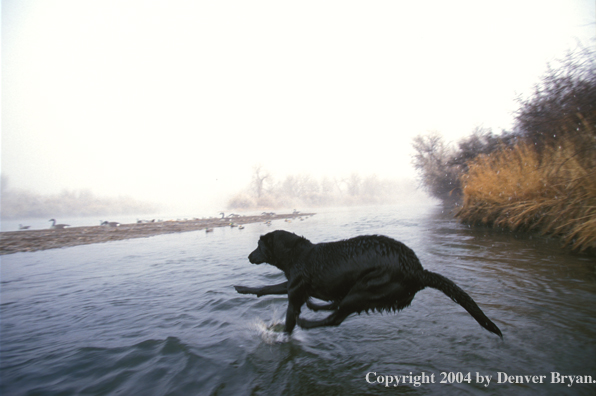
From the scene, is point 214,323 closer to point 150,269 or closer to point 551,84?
point 150,269

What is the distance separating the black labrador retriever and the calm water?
1.31 feet

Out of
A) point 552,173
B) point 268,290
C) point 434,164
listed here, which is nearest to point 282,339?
point 268,290

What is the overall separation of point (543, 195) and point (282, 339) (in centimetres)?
885

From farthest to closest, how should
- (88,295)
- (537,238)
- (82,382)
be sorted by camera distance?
1. (537,238)
2. (88,295)
3. (82,382)

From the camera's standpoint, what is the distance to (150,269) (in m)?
7.64

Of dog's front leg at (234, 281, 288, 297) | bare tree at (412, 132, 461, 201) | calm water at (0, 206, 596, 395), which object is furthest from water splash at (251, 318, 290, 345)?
bare tree at (412, 132, 461, 201)

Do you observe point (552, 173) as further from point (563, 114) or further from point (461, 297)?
point (461, 297)

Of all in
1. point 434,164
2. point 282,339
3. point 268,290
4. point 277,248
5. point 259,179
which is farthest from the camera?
point 259,179

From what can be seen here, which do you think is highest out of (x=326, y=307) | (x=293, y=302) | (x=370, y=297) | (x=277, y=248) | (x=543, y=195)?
(x=543, y=195)

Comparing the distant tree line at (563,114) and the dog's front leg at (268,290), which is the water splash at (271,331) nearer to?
the dog's front leg at (268,290)

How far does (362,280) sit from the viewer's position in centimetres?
291

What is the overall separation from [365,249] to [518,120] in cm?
1111

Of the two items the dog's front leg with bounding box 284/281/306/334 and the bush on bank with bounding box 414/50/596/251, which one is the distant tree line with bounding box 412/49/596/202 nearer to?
the bush on bank with bounding box 414/50/596/251

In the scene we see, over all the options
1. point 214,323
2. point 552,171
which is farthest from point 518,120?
point 214,323
